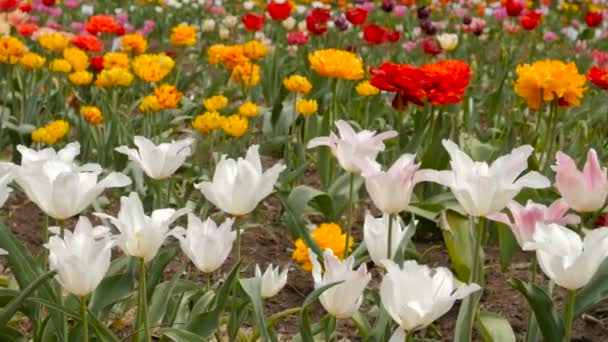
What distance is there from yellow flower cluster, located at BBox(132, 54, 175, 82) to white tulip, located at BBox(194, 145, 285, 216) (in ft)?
6.20

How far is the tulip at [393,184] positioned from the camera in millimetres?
1562

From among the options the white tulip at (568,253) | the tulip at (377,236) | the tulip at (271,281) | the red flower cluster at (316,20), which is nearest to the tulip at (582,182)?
the white tulip at (568,253)

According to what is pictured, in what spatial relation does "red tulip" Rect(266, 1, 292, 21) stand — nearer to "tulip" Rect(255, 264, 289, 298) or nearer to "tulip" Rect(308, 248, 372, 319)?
"tulip" Rect(255, 264, 289, 298)

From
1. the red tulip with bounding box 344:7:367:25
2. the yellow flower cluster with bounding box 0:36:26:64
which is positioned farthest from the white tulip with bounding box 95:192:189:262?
the red tulip with bounding box 344:7:367:25

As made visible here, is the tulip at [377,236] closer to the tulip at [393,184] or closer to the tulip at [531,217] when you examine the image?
the tulip at [393,184]

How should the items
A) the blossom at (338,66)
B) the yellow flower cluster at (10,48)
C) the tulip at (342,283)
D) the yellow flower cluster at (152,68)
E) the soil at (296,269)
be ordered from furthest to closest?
the yellow flower cluster at (10,48)
the yellow flower cluster at (152,68)
the blossom at (338,66)
the soil at (296,269)
the tulip at (342,283)

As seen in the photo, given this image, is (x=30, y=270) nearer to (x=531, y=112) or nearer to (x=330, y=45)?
(x=531, y=112)

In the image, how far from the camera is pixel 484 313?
2074mm

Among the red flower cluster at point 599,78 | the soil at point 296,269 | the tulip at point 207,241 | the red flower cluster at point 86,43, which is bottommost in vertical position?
the soil at point 296,269

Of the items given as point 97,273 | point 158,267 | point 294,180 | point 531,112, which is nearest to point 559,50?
point 531,112

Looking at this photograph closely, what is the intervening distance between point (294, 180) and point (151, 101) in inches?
23.2

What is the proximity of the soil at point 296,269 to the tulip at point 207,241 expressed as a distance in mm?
731

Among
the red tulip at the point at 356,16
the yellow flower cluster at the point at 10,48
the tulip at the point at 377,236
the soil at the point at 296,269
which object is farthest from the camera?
the red tulip at the point at 356,16

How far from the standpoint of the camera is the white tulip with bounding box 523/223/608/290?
1.39m
